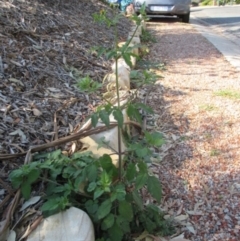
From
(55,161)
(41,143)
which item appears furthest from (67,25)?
(55,161)

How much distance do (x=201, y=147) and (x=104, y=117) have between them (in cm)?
137

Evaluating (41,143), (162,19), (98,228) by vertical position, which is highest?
(41,143)

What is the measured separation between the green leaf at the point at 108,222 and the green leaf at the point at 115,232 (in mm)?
30

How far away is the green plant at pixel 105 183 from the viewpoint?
62.7 inches

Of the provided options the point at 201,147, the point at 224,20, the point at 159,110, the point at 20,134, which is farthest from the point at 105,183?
the point at 224,20

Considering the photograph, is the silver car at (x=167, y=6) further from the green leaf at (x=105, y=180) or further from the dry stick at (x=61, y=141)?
the green leaf at (x=105, y=180)

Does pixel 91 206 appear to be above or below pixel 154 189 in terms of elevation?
below

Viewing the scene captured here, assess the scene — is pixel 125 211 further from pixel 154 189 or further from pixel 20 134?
pixel 20 134

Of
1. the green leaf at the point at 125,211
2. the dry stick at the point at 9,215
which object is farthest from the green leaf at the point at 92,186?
the dry stick at the point at 9,215

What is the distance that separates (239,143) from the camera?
2.80 meters

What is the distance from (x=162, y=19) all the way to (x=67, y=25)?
717 cm

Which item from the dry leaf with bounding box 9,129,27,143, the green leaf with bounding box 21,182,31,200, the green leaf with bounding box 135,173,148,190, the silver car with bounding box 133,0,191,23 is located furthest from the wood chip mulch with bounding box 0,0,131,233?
the silver car with bounding box 133,0,191,23

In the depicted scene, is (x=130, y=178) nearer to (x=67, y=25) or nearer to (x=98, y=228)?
(x=98, y=228)

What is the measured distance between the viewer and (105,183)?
5.07ft
